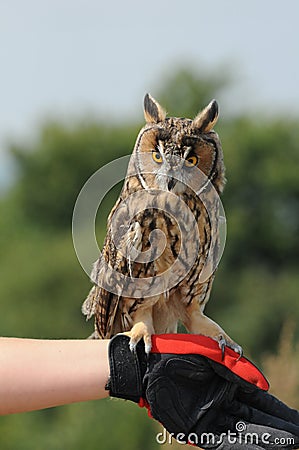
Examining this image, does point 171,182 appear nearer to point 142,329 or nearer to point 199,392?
point 142,329

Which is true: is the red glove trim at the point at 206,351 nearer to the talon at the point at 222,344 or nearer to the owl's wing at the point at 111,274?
the talon at the point at 222,344

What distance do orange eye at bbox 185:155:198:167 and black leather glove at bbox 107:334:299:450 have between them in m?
0.59

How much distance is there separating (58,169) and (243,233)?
3559mm

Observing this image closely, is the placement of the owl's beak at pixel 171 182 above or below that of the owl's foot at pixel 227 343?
above

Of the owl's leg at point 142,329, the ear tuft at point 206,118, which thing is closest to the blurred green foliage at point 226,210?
the owl's leg at point 142,329

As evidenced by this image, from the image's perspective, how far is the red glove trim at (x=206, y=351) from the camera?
7.89ft

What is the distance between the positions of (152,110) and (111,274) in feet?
1.96

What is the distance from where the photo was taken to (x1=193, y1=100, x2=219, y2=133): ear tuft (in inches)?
105

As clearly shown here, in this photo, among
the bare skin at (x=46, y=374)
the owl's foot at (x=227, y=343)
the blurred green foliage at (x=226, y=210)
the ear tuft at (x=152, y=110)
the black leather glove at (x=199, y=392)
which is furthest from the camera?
the blurred green foliage at (x=226, y=210)

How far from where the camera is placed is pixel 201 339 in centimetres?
247

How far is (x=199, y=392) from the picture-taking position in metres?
2.42

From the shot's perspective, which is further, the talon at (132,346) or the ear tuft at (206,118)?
the ear tuft at (206,118)

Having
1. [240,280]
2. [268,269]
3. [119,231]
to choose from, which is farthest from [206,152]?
[268,269]

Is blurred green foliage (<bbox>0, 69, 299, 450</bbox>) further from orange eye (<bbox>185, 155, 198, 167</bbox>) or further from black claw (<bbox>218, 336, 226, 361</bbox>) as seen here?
orange eye (<bbox>185, 155, 198, 167</bbox>)
